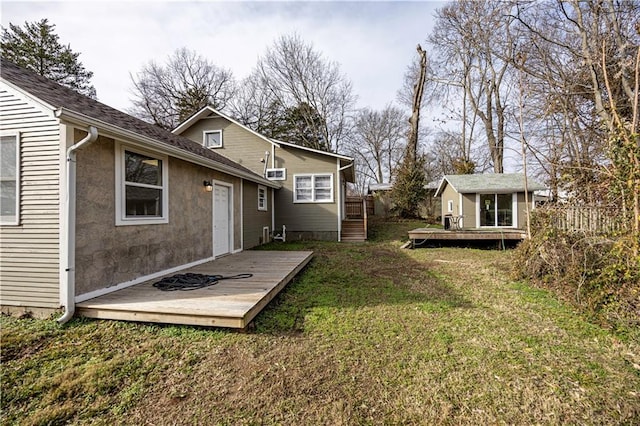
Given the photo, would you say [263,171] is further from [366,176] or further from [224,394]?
[366,176]

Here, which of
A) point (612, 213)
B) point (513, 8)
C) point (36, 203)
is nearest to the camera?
point (36, 203)

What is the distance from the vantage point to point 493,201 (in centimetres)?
1261

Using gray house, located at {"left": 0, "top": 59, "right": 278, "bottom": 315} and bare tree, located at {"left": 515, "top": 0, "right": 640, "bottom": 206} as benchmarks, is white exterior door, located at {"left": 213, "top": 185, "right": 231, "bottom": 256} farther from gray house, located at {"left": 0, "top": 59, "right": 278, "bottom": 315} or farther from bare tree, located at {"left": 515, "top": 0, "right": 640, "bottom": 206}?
bare tree, located at {"left": 515, "top": 0, "right": 640, "bottom": 206}

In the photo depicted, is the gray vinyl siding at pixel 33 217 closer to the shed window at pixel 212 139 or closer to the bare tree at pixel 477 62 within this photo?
the shed window at pixel 212 139

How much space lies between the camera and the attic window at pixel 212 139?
39.0 feet

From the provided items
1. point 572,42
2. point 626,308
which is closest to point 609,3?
point 572,42

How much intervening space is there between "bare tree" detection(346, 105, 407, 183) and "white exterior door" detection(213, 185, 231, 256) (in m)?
18.5

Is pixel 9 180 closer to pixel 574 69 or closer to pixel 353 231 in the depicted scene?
pixel 353 231

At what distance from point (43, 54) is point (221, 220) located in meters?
18.6

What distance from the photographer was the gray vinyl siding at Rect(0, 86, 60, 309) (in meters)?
3.38

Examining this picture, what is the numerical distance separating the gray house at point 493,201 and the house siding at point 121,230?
10.2 meters

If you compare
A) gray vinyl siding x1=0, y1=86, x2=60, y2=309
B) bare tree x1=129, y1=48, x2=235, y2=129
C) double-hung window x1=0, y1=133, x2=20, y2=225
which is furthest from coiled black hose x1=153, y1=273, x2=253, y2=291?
bare tree x1=129, y1=48, x2=235, y2=129

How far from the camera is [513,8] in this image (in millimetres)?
7434

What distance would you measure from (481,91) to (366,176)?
11516mm
